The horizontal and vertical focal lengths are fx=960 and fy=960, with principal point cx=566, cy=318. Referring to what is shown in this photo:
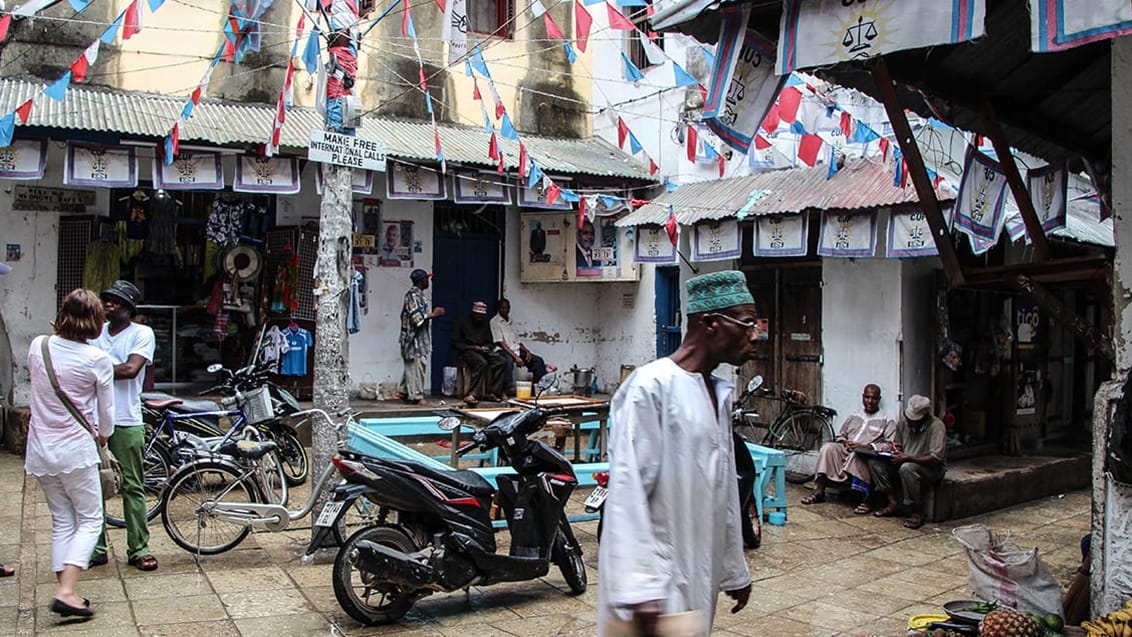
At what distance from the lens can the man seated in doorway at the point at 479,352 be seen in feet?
44.8

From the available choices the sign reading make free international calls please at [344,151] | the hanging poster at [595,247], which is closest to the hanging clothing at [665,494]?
the sign reading make free international calls please at [344,151]

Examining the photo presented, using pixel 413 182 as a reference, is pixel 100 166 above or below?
below

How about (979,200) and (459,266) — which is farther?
(459,266)

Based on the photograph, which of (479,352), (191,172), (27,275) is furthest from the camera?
(479,352)

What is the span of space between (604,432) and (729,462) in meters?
6.04

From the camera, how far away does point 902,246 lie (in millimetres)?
9516

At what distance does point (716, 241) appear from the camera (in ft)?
38.0

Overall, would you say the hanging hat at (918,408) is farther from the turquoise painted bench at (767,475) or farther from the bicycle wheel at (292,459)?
the bicycle wheel at (292,459)

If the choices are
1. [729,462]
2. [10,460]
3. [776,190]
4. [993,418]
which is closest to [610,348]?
[776,190]

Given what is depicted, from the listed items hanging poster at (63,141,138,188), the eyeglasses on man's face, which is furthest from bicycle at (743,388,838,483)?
the eyeglasses on man's face

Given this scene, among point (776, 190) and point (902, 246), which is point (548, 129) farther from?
point (902, 246)

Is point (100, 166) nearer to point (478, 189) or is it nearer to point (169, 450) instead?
point (169, 450)

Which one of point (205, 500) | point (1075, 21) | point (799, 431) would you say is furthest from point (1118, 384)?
point (799, 431)

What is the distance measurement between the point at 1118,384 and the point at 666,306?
386 inches
